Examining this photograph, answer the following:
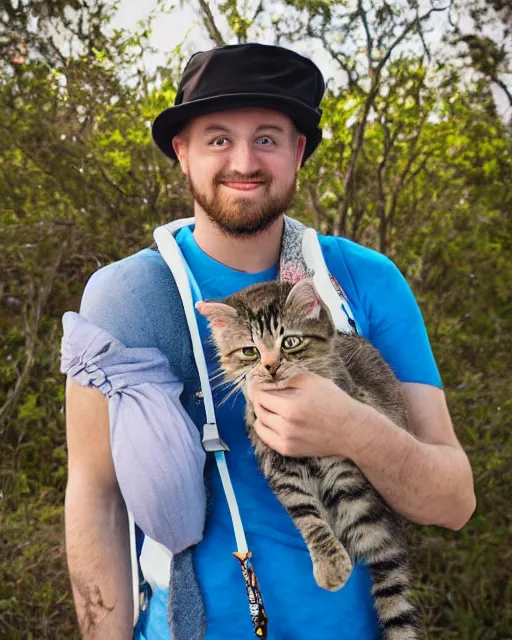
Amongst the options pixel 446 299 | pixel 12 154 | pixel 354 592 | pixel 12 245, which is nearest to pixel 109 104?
pixel 12 154

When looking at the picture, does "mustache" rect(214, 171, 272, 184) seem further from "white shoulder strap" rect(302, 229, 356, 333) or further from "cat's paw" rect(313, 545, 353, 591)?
"cat's paw" rect(313, 545, 353, 591)

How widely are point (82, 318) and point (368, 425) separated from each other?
0.91m

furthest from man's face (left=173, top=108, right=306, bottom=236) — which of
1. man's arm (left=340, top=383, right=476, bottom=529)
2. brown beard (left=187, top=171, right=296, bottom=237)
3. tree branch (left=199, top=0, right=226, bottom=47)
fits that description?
→ tree branch (left=199, top=0, right=226, bottom=47)

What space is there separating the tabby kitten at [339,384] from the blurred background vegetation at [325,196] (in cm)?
201

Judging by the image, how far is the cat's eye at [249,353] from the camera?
7.03 ft

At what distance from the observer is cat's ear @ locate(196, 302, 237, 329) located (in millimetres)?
1874

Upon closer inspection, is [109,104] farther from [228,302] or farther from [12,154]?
[228,302]

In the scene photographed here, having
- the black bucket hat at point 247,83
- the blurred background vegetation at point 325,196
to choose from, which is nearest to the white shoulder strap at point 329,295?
the black bucket hat at point 247,83

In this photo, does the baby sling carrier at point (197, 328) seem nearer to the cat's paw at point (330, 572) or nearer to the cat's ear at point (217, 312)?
the cat's ear at point (217, 312)

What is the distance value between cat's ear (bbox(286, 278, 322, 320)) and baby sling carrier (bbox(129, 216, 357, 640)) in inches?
2.1

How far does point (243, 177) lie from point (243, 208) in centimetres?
10

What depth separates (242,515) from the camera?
188 centimetres

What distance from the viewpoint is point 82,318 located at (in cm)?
194

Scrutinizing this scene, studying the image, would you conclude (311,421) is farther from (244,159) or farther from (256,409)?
(244,159)
